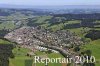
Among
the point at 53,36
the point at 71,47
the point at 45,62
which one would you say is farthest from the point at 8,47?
the point at 53,36

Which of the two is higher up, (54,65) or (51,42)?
(54,65)

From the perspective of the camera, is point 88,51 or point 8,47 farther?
point 8,47

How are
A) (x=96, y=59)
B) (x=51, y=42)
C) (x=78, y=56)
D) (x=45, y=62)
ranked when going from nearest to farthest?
(x=45, y=62), (x=96, y=59), (x=78, y=56), (x=51, y=42)

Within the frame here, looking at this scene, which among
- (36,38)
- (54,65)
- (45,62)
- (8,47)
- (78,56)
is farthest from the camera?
(36,38)

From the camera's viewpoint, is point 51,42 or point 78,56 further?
point 51,42

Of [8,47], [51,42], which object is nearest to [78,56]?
[8,47]

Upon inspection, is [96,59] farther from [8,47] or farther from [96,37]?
[96,37]

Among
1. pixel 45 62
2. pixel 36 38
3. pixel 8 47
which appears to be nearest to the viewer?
pixel 45 62

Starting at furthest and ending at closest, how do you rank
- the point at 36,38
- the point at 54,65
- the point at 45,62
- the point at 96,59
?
the point at 36,38, the point at 96,59, the point at 45,62, the point at 54,65

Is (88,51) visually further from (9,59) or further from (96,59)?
(9,59)
